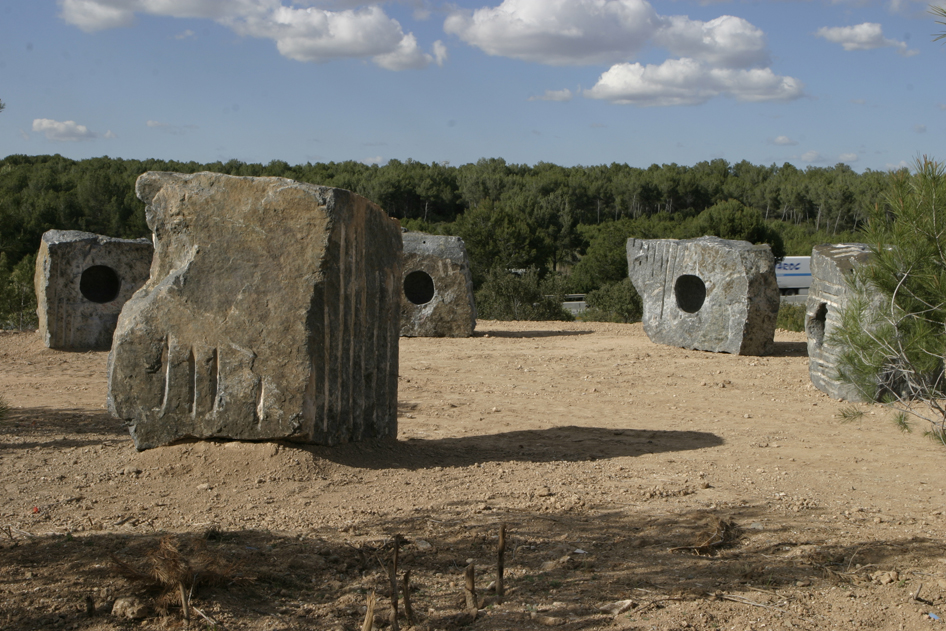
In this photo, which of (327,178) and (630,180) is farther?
(630,180)

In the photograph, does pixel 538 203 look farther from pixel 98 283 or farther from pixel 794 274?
pixel 98 283

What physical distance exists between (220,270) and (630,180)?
43465 millimetres

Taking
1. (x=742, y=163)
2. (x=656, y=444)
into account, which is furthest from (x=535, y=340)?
(x=742, y=163)

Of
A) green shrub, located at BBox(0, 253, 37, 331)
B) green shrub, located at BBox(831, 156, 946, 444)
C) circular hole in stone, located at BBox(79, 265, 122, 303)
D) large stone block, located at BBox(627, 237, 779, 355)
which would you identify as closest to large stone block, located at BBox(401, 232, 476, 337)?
large stone block, located at BBox(627, 237, 779, 355)

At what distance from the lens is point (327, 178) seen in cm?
4197

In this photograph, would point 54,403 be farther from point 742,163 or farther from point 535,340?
point 742,163

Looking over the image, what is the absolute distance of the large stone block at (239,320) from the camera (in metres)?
4.29

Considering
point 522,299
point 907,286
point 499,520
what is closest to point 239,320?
point 499,520

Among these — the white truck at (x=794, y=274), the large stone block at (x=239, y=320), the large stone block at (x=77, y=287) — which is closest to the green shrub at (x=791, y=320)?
the large stone block at (x=77, y=287)

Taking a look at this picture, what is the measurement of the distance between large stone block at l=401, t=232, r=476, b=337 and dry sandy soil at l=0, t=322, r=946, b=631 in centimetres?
505

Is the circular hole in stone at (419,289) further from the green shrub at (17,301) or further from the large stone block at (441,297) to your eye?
the green shrub at (17,301)

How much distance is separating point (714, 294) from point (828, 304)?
97.7 inches

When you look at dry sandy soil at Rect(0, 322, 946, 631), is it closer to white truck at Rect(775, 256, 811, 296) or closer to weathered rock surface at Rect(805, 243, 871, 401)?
weathered rock surface at Rect(805, 243, 871, 401)

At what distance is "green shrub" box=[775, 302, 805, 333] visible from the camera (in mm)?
14605
